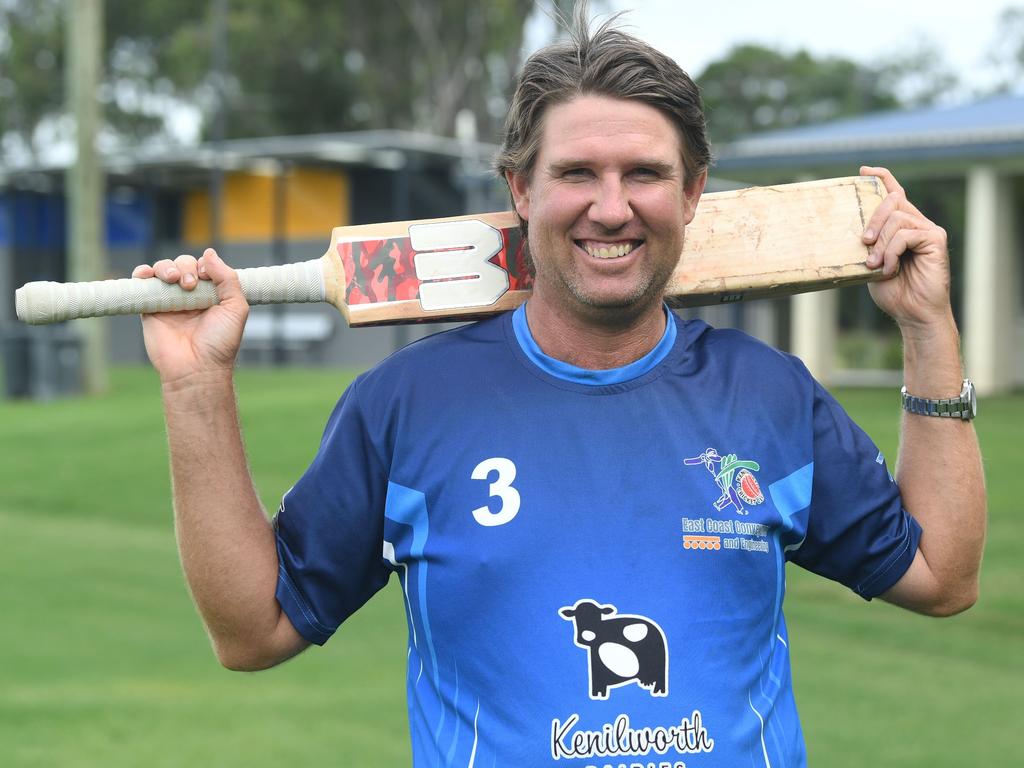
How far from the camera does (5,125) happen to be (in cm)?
4884

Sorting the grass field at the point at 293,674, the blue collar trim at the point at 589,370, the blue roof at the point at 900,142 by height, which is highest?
the blue roof at the point at 900,142

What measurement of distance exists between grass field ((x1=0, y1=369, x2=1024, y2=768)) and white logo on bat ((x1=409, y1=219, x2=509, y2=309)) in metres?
3.12

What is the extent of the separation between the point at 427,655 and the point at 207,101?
4535 cm

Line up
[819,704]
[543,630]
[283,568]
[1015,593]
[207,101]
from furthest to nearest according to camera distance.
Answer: [207,101] → [1015,593] → [819,704] → [283,568] → [543,630]

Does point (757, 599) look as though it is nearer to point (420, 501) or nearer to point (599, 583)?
point (599, 583)

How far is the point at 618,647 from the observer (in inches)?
92.0

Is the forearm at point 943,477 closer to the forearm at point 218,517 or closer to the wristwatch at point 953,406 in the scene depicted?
the wristwatch at point 953,406

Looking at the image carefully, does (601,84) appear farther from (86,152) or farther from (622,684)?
(86,152)

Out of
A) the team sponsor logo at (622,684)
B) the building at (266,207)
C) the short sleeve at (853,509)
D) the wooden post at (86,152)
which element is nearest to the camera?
the team sponsor logo at (622,684)

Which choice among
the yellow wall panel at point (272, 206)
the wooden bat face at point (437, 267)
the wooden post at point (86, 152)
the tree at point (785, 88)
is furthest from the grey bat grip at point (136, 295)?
the tree at point (785, 88)

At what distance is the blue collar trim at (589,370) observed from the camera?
2.54 m

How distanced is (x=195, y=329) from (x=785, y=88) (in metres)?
54.2

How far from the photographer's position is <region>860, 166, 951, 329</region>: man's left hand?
269 cm

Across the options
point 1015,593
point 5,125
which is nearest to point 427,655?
point 1015,593
